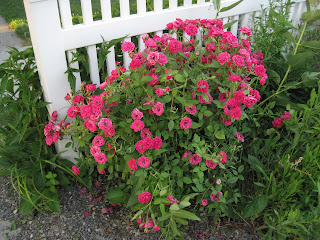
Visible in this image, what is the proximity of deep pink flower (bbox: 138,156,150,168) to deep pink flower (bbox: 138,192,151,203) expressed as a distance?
159 millimetres

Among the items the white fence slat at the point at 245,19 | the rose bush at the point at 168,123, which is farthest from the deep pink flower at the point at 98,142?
the white fence slat at the point at 245,19

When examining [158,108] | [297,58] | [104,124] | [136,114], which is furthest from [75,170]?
[297,58]

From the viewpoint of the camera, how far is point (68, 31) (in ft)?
6.97

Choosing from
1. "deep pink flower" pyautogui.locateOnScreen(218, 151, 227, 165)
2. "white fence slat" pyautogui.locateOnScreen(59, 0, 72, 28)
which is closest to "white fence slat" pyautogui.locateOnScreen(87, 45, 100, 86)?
"white fence slat" pyautogui.locateOnScreen(59, 0, 72, 28)

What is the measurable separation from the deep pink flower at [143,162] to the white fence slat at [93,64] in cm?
84

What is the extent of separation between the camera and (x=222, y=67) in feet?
6.95

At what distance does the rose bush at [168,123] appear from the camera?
188 cm

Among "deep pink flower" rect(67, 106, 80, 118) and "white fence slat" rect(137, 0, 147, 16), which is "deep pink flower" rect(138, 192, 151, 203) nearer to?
"deep pink flower" rect(67, 106, 80, 118)

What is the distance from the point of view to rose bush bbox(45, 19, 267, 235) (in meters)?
1.88

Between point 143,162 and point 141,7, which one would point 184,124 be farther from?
point 141,7

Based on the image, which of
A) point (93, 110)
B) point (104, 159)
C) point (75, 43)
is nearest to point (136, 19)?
point (75, 43)

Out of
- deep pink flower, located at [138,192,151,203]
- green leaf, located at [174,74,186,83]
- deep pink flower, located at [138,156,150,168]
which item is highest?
green leaf, located at [174,74,186,83]

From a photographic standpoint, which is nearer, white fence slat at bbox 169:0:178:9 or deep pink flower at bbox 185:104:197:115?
deep pink flower at bbox 185:104:197:115

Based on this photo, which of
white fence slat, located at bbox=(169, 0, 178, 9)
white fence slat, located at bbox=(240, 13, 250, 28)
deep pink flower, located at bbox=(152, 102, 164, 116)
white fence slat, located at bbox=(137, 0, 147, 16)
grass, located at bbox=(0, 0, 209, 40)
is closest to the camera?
deep pink flower, located at bbox=(152, 102, 164, 116)
